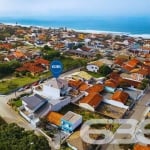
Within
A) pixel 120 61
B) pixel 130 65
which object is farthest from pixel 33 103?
pixel 120 61

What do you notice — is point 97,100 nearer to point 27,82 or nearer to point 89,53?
point 27,82

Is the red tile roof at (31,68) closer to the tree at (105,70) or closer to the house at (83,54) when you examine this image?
the tree at (105,70)

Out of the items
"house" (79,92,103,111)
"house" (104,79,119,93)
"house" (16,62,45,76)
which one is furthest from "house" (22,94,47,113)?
"house" (16,62,45,76)

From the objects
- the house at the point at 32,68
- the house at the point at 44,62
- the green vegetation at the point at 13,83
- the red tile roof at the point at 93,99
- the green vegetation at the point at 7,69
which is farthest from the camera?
the house at the point at 44,62

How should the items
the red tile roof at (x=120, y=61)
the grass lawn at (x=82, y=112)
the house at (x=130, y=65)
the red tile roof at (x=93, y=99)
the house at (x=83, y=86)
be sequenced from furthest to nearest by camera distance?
the red tile roof at (x=120, y=61)
the house at (x=130, y=65)
the house at (x=83, y=86)
the red tile roof at (x=93, y=99)
the grass lawn at (x=82, y=112)

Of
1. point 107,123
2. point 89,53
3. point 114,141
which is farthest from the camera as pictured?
→ point 89,53

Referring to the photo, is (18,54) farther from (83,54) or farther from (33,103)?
(33,103)

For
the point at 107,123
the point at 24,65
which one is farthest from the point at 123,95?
the point at 24,65

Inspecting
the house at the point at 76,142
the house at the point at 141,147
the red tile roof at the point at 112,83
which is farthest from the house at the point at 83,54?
the house at the point at 141,147
